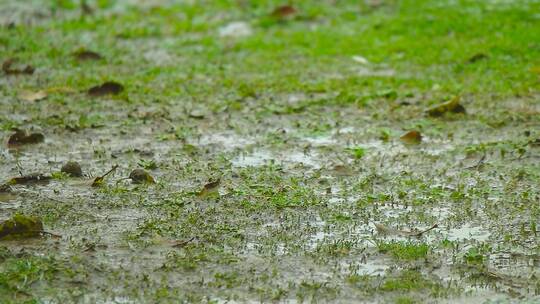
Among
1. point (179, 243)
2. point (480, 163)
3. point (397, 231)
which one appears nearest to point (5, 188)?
point (179, 243)

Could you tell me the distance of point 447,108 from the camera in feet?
19.1

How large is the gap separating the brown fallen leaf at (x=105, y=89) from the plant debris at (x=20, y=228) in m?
2.60

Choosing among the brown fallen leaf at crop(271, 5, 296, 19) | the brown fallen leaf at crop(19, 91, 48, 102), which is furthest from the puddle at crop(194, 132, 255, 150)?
the brown fallen leaf at crop(271, 5, 296, 19)

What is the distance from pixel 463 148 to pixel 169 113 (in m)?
1.83

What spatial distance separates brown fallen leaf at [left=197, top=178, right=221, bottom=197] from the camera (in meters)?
4.32

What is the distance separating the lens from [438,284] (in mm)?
3389

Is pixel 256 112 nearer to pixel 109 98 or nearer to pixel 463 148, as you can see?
pixel 109 98

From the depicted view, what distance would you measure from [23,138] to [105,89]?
1239 mm

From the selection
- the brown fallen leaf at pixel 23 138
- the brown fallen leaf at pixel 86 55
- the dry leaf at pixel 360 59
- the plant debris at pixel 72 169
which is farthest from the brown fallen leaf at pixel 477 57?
the plant debris at pixel 72 169

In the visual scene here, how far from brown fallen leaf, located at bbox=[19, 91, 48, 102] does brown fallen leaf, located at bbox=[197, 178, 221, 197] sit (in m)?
2.21

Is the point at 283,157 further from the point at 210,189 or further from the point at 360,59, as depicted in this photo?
the point at 360,59

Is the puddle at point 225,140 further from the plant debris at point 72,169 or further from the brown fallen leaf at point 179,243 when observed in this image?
the brown fallen leaf at point 179,243

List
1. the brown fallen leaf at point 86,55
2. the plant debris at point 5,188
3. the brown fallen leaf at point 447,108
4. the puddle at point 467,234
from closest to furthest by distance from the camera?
the puddle at point 467,234
the plant debris at point 5,188
the brown fallen leaf at point 447,108
the brown fallen leaf at point 86,55

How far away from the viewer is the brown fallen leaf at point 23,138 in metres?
5.11
